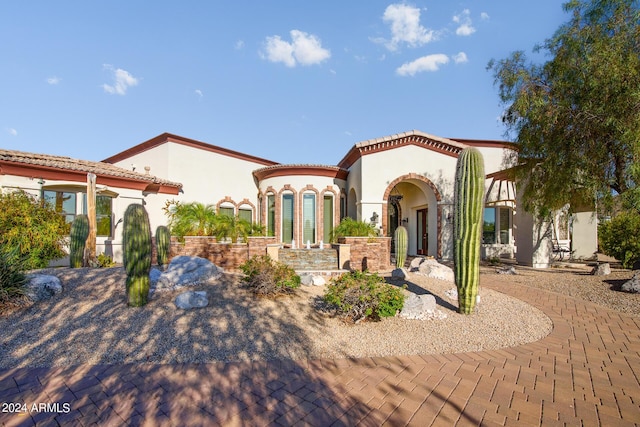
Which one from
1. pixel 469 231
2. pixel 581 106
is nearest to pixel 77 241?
pixel 469 231

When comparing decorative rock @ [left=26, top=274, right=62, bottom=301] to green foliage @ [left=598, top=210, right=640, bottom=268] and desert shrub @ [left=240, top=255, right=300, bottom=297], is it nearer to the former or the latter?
desert shrub @ [left=240, top=255, right=300, bottom=297]

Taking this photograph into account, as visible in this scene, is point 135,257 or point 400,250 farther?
Answer: point 400,250

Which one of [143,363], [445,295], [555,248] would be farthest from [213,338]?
[555,248]

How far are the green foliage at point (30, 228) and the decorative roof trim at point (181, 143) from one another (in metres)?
7.81

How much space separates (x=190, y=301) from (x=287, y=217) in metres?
10.8

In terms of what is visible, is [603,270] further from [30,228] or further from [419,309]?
[30,228]

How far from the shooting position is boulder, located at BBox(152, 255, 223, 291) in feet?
24.9

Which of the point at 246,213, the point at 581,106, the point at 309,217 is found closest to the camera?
the point at 581,106

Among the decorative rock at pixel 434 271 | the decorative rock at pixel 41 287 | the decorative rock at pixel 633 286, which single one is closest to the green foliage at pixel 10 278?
the decorative rock at pixel 41 287

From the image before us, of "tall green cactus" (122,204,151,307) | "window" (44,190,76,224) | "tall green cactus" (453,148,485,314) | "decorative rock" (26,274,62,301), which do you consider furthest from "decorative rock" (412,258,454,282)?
"window" (44,190,76,224)

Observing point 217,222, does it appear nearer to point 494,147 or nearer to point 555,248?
point 555,248

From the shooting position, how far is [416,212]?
719 inches

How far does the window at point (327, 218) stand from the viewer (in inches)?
663

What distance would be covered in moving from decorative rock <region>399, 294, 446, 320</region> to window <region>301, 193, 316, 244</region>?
34.4 ft
